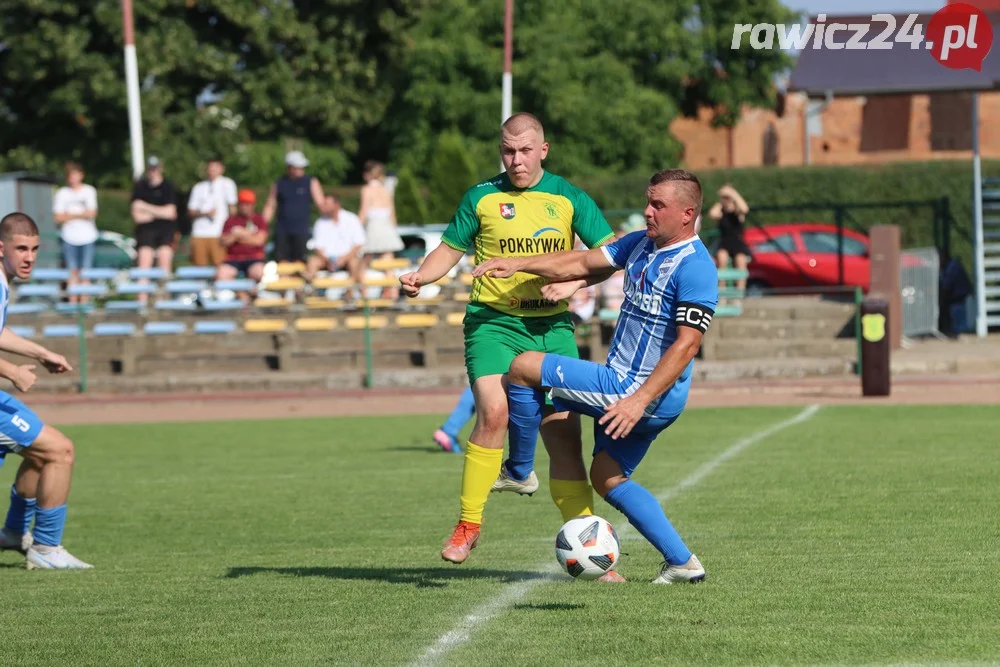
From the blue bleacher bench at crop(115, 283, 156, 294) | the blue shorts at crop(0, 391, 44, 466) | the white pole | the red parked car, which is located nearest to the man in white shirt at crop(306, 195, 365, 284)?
the blue bleacher bench at crop(115, 283, 156, 294)

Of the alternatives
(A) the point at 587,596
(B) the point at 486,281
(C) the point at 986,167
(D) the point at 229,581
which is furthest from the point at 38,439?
(C) the point at 986,167

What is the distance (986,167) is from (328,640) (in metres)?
29.7

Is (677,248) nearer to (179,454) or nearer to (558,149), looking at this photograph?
(179,454)

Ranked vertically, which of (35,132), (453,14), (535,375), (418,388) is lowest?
(418,388)

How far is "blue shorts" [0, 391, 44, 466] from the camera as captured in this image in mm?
8148

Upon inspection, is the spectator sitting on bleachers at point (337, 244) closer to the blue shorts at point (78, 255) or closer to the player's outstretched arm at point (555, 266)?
the blue shorts at point (78, 255)

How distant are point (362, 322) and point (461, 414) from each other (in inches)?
377

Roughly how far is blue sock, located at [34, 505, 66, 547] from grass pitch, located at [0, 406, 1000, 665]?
0.80ft

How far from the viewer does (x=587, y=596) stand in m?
6.81

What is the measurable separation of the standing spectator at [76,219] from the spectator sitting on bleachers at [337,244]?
342 cm

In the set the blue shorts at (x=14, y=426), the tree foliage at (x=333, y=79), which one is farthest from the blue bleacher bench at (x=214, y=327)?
the tree foliage at (x=333, y=79)

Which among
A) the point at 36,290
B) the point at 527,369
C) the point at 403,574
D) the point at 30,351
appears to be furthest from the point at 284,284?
the point at 527,369

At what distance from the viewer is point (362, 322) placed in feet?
74.9

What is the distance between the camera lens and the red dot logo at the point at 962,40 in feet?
89.4
